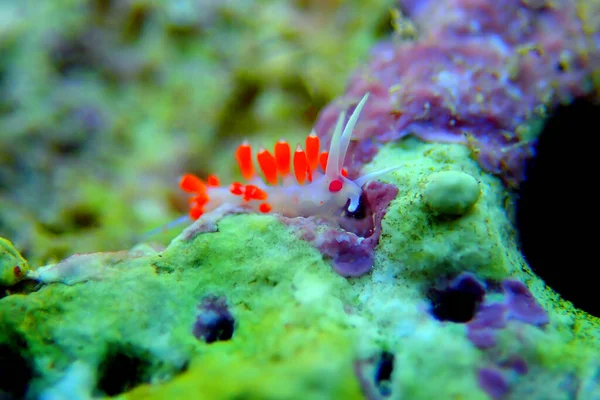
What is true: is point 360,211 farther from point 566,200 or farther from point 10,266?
point 10,266

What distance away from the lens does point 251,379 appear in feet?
4.28

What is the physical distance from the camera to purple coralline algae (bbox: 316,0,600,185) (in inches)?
87.4

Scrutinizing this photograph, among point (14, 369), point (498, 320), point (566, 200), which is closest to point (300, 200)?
point (498, 320)

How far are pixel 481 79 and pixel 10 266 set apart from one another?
2.39 meters

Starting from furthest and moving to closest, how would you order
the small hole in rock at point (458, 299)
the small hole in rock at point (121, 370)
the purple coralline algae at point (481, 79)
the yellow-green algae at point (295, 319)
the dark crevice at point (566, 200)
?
the dark crevice at point (566, 200)
the purple coralline algae at point (481, 79)
the small hole in rock at point (458, 299)
the small hole in rock at point (121, 370)
the yellow-green algae at point (295, 319)

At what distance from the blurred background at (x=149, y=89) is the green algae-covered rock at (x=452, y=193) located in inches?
81.3

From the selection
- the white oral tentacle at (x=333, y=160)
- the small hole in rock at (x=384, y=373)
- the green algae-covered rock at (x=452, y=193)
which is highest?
the white oral tentacle at (x=333, y=160)

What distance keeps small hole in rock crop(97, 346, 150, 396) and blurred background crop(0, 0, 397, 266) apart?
6.31 feet

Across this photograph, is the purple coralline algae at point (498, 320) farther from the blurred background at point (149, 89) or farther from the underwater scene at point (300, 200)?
the blurred background at point (149, 89)

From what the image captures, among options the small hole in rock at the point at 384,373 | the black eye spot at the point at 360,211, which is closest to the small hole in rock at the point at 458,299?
the small hole in rock at the point at 384,373

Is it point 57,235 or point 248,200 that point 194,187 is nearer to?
point 248,200

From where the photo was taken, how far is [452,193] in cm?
162

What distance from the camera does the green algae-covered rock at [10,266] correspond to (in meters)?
1.64

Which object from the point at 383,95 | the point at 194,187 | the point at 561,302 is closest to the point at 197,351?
the point at 194,187
